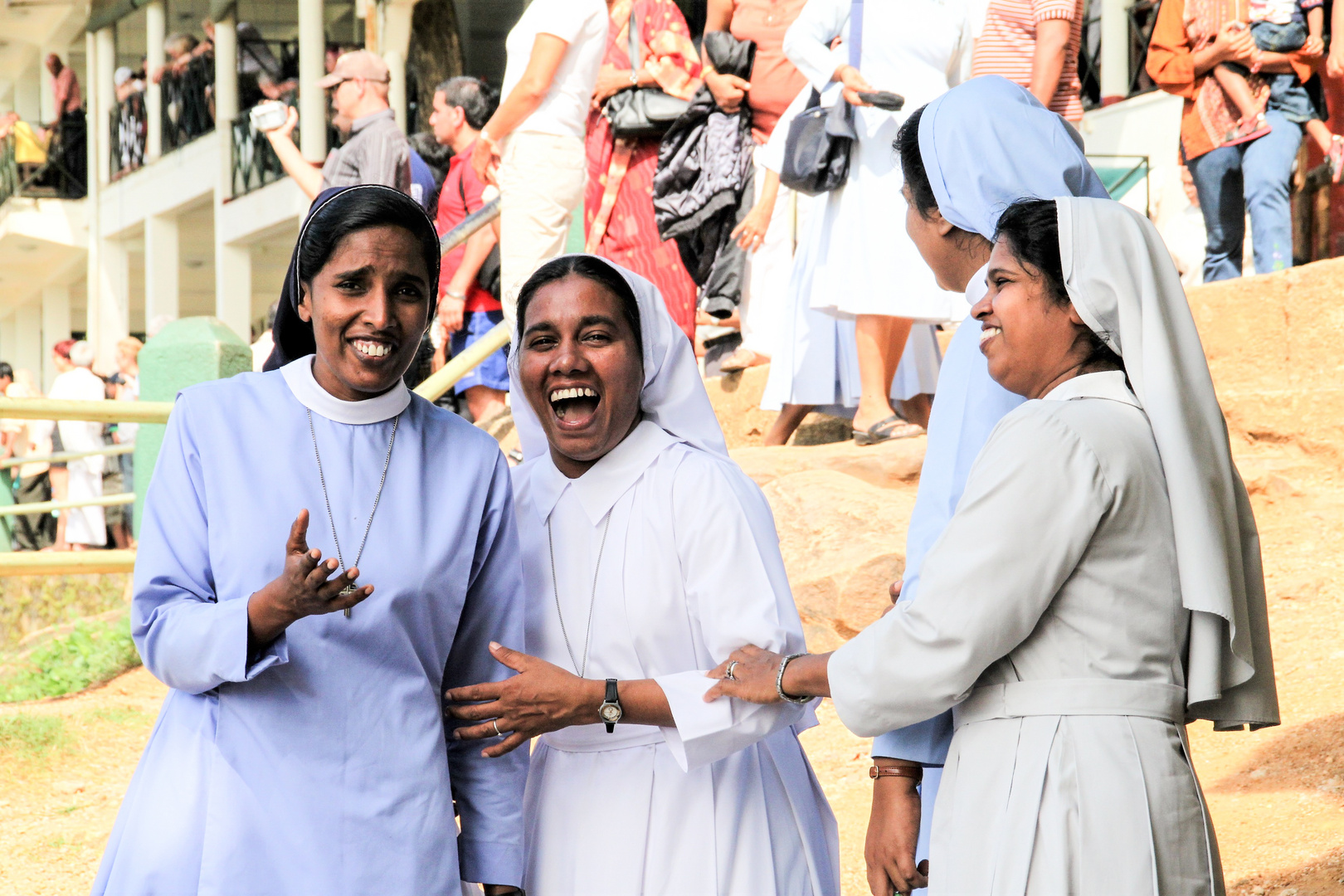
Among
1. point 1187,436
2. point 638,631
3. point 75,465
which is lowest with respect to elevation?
point 75,465

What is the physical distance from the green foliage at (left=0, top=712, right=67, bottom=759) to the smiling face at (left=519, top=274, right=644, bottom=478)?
4647 mm

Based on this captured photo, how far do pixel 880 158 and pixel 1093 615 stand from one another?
14.5 ft

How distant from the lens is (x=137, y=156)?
83.2ft

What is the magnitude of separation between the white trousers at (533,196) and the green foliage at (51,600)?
4.12 metres

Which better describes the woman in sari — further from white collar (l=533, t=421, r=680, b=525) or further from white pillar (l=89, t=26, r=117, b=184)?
white pillar (l=89, t=26, r=117, b=184)

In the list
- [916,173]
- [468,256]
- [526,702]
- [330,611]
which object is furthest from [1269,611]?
[468,256]

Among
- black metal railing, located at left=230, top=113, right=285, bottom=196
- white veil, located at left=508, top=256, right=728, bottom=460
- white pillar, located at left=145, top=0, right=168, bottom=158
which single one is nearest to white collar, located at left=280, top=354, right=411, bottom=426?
white veil, located at left=508, top=256, right=728, bottom=460

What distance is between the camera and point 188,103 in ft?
77.7

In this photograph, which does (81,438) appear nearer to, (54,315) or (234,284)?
(234,284)

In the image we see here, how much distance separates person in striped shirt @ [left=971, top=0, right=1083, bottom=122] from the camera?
21.1ft

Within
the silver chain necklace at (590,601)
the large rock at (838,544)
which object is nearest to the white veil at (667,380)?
the silver chain necklace at (590,601)

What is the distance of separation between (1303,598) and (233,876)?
417 cm

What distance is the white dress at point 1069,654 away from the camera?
7.14 ft

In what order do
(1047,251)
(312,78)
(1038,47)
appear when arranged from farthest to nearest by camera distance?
1. (312,78)
2. (1038,47)
3. (1047,251)
